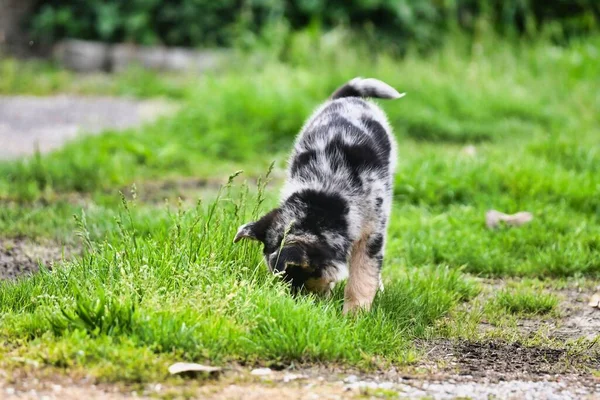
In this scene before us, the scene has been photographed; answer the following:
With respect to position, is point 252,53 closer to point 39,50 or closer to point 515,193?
point 39,50

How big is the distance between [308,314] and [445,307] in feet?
4.17

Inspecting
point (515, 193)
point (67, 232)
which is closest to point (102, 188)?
point (67, 232)

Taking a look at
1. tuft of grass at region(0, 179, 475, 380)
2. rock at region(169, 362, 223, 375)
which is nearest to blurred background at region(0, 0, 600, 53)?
tuft of grass at region(0, 179, 475, 380)

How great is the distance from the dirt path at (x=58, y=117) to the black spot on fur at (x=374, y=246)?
5245 mm

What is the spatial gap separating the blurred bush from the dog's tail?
730 cm

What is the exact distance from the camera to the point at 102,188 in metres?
8.41

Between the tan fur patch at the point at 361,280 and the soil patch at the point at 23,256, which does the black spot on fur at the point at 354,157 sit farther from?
the soil patch at the point at 23,256

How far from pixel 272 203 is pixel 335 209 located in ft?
7.97

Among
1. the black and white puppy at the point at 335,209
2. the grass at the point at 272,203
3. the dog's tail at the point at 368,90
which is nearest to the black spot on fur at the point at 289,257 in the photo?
the black and white puppy at the point at 335,209

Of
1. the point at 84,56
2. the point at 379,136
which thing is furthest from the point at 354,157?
the point at 84,56

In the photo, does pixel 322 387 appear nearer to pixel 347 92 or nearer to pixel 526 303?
pixel 526 303

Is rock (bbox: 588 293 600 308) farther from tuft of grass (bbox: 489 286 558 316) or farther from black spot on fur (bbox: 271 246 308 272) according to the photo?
black spot on fur (bbox: 271 246 308 272)

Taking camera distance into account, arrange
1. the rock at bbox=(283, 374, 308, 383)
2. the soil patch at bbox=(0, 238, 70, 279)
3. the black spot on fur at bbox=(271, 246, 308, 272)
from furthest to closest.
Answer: the soil patch at bbox=(0, 238, 70, 279)
the black spot on fur at bbox=(271, 246, 308, 272)
the rock at bbox=(283, 374, 308, 383)

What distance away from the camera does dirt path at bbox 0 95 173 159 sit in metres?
10.2
